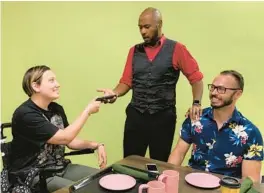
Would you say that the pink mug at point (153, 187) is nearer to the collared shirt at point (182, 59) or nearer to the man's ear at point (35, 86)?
the man's ear at point (35, 86)

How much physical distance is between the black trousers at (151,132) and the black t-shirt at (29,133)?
29.2 inches

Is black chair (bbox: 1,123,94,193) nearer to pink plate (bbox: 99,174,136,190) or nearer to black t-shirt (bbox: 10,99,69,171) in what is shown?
black t-shirt (bbox: 10,99,69,171)

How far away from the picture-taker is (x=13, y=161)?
217 centimetres

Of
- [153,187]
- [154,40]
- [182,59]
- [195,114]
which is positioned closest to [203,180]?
[153,187]

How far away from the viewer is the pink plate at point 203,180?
5.55 feet

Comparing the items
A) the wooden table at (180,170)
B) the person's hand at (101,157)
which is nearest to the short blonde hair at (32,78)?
the person's hand at (101,157)

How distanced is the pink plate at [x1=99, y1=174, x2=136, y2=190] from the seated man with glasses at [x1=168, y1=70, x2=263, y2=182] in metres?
0.56

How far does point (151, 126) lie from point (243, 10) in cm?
138

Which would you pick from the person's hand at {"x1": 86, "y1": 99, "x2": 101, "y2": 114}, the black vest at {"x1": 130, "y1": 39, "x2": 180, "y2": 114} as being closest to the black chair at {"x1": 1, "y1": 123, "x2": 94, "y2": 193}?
the person's hand at {"x1": 86, "y1": 99, "x2": 101, "y2": 114}

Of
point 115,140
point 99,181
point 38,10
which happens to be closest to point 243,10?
point 115,140

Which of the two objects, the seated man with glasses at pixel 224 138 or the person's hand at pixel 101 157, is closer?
the seated man with glasses at pixel 224 138

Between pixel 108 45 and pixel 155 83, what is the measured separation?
976 millimetres

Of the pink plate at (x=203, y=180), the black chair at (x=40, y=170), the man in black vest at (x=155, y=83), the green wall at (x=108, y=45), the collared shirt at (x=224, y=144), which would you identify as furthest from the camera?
the green wall at (x=108, y=45)

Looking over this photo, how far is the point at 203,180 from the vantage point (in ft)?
5.71
